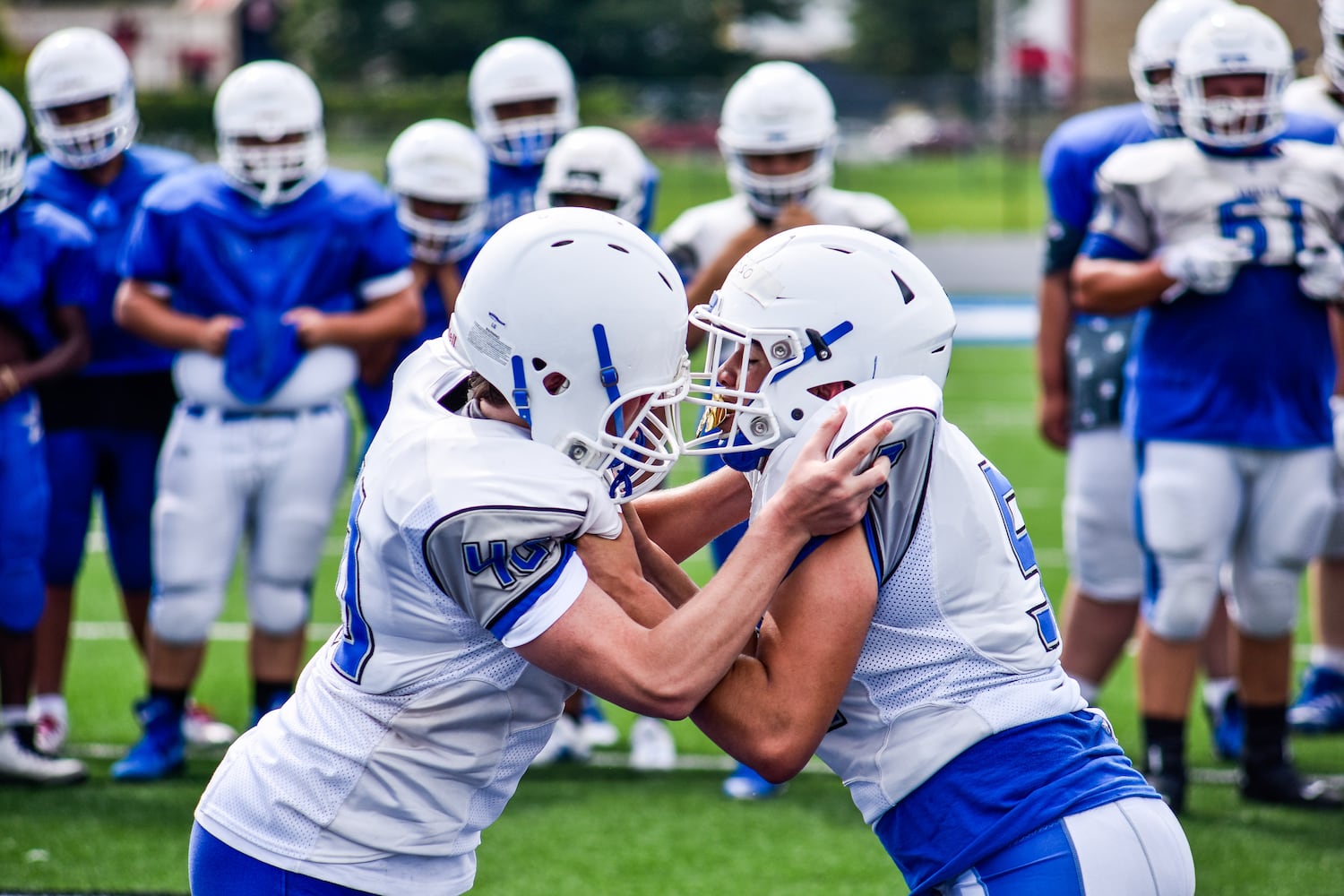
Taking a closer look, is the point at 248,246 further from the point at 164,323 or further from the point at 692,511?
the point at 692,511

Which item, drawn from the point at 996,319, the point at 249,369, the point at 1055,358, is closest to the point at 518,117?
the point at 249,369

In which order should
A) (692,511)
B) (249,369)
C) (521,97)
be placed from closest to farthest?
1. (692,511)
2. (249,369)
3. (521,97)

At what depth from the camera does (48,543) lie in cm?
515

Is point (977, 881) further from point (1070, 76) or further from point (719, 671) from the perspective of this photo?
point (1070, 76)

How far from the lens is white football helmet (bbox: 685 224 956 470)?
2.23m

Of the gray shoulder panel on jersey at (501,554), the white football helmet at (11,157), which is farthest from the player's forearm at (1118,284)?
the white football helmet at (11,157)

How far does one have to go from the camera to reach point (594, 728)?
5188mm

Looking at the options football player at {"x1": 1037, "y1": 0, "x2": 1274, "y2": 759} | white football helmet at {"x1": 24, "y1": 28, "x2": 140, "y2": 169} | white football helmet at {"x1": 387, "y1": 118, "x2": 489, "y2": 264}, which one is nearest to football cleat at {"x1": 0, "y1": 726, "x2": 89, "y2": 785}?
white football helmet at {"x1": 24, "y1": 28, "x2": 140, "y2": 169}

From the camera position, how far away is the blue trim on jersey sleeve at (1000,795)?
2137 millimetres

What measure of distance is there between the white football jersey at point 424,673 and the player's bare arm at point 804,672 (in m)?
0.26

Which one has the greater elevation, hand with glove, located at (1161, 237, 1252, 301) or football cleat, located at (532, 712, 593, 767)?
hand with glove, located at (1161, 237, 1252, 301)

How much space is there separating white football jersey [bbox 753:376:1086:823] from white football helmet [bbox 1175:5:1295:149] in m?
2.30

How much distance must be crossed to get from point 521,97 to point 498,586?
12.5 ft

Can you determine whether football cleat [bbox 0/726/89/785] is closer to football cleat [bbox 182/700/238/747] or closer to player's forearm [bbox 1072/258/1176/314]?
football cleat [bbox 182/700/238/747]
